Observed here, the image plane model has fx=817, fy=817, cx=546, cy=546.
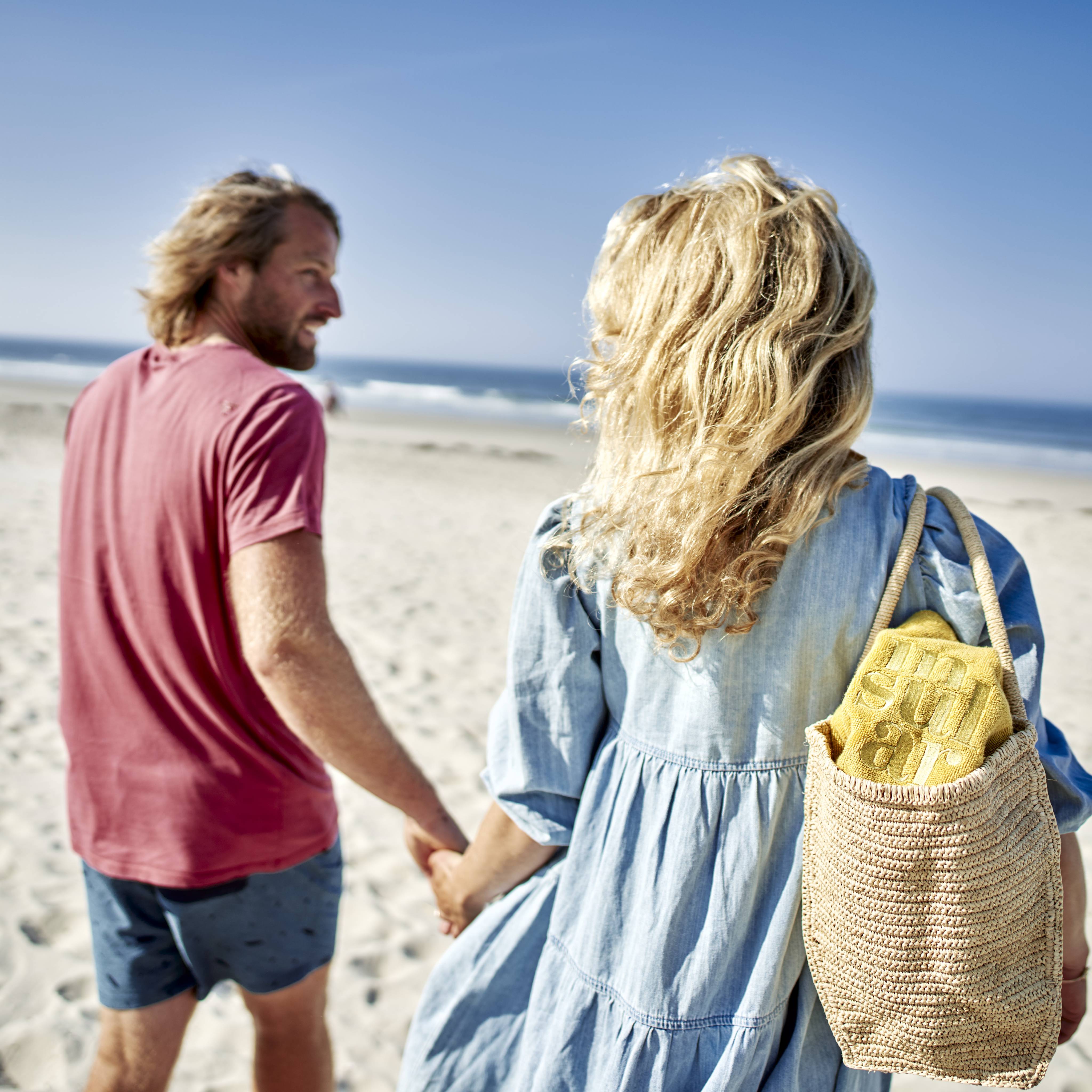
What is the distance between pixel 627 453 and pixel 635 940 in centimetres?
75

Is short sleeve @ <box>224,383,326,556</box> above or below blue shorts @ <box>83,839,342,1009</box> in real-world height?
above

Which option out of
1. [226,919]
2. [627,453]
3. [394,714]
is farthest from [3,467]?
[627,453]

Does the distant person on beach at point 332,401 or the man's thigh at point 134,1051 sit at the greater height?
the distant person on beach at point 332,401

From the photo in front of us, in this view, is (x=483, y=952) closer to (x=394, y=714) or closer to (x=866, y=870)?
(x=866, y=870)

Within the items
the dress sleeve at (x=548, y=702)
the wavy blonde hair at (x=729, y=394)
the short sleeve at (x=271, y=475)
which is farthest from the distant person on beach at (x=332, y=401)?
the wavy blonde hair at (x=729, y=394)

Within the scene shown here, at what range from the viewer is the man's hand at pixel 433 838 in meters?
1.71

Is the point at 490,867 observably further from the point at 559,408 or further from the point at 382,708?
the point at 559,408

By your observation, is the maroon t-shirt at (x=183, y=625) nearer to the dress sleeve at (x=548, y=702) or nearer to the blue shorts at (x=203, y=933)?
the blue shorts at (x=203, y=933)

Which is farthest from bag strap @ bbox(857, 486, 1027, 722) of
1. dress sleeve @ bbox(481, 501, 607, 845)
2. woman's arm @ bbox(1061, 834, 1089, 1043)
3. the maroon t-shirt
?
the maroon t-shirt

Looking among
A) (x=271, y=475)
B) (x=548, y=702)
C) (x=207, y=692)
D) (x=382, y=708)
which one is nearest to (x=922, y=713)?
(x=548, y=702)

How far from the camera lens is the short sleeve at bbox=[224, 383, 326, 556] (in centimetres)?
149

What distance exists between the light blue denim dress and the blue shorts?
42 centimetres

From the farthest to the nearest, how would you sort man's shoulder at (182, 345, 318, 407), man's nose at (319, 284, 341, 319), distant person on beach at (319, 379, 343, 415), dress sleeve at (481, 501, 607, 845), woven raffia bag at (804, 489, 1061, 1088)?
distant person on beach at (319, 379, 343, 415)
man's nose at (319, 284, 341, 319)
man's shoulder at (182, 345, 318, 407)
dress sleeve at (481, 501, 607, 845)
woven raffia bag at (804, 489, 1061, 1088)

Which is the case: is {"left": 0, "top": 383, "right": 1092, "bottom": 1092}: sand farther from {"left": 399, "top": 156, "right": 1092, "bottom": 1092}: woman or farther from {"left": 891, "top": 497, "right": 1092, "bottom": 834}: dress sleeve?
{"left": 891, "top": 497, "right": 1092, "bottom": 834}: dress sleeve
